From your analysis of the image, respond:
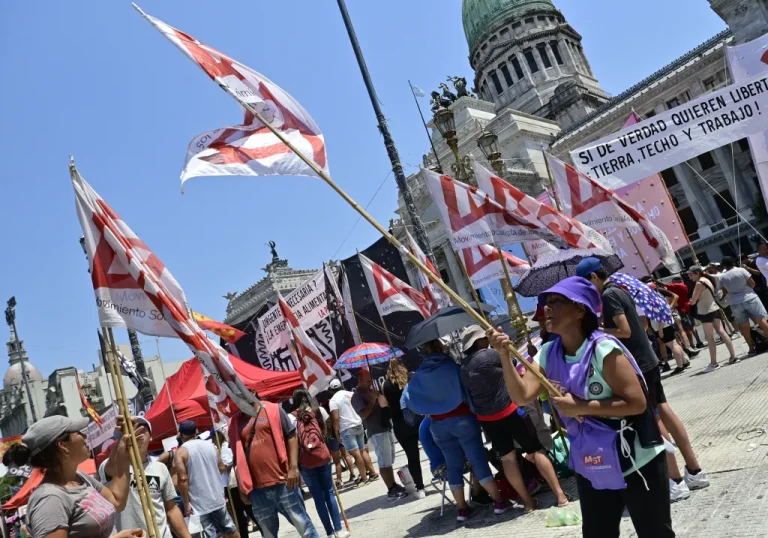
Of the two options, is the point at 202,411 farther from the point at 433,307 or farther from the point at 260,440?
the point at 260,440

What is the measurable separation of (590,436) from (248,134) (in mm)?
3692

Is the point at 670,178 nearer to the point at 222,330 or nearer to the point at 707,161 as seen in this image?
the point at 707,161

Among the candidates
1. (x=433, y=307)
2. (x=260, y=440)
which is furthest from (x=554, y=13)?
(x=260, y=440)

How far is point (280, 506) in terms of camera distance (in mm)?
5586

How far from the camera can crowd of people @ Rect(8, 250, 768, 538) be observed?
106 inches

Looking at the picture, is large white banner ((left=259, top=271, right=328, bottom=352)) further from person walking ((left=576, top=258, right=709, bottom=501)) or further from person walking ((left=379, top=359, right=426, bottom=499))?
person walking ((left=576, top=258, right=709, bottom=501))

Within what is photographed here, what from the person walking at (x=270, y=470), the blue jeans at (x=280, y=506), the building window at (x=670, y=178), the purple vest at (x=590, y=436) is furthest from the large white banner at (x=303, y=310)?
the building window at (x=670, y=178)

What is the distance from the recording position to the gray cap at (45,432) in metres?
2.88

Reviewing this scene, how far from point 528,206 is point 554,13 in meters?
72.0

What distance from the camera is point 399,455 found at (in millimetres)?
13055

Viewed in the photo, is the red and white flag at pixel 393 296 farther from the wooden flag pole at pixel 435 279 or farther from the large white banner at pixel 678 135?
the wooden flag pole at pixel 435 279

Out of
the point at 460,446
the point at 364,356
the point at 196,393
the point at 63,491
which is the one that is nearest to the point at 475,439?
the point at 460,446

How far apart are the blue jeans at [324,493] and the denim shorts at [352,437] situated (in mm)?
3500

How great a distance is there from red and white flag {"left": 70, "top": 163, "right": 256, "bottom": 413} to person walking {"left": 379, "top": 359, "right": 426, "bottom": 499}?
10.7 feet
